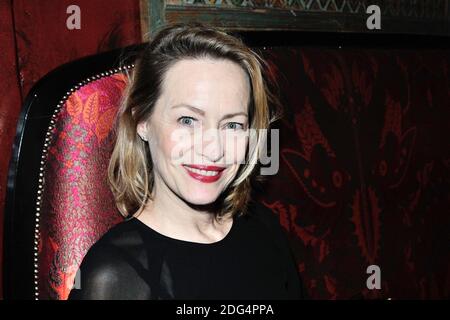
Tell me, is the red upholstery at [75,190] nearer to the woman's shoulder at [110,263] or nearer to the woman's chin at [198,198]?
the woman's shoulder at [110,263]

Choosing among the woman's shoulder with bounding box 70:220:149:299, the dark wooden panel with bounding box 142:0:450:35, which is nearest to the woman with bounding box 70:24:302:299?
the woman's shoulder with bounding box 70:220:149:299

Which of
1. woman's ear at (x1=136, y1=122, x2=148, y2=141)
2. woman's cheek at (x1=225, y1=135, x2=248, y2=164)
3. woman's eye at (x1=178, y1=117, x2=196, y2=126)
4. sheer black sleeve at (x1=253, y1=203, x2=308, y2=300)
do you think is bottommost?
sheer black sleeve at (x1=253, y1=203, x2=308, y2=300)

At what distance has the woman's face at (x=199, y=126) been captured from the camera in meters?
1.11

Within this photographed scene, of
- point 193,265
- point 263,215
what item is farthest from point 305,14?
point 193,265

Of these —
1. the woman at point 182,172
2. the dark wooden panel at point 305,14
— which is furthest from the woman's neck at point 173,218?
the dark wooden panel at point 305,14

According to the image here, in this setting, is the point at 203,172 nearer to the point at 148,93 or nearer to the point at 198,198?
the point at 198,198

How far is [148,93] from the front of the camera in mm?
1177

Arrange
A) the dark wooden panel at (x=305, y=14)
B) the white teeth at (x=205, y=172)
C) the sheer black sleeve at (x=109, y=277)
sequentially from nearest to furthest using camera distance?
the sheer black sleeve at (x=109, y=277), the white teeth at (x=205, y=172), the dark wooden panel at (x=305, y=14)

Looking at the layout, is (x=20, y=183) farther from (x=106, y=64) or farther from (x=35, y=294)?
(x=106, y=64)

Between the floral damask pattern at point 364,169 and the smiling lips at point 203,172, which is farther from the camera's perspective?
the floral damask pattern at point 364,169

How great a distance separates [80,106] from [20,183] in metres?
0.20

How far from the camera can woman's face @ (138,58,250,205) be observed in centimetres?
111

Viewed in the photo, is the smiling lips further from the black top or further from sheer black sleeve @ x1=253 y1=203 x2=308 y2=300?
sheer black sleeve @ x1=253 y1=203 x2=308 y2=300

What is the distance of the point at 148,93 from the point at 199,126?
0.15 metres
